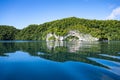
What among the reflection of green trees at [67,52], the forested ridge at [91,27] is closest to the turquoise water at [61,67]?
the reflection of green trees at [67,52]

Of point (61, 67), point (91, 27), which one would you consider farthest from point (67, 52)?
point (91, 27)

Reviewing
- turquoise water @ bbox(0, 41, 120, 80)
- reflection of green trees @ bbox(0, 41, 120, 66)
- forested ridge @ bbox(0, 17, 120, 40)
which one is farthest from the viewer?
forested ridge @ bbox(0, 17, 120, 40)

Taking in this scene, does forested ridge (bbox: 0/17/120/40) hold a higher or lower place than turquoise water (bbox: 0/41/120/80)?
higher

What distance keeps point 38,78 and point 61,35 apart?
5929 inches

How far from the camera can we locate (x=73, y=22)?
186m

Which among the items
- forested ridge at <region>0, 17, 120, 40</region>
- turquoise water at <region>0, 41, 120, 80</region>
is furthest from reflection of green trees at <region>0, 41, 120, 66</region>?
forested ridge at <region>0, 17, 120, 40</region>

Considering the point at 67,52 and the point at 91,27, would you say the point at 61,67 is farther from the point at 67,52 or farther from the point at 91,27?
the point at 91,27

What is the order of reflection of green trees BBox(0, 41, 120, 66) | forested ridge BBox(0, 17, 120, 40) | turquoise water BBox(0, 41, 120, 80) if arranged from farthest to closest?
forested ridge BBox(0, 17, 120, 40) → reflection of green trees BBox(0, 41, 120, 66) → turquoise water BBox(0, 41, 120, 80)

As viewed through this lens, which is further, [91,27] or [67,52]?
[91,27]

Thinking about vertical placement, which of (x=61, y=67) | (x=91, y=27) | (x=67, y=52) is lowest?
(x=61, y=67)

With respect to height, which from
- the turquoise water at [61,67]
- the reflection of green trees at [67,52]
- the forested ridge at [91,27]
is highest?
the forested ridge at [91,27]

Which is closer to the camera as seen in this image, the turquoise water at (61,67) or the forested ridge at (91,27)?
the turquoise water at (61,67)

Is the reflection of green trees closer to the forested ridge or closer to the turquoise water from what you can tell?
the turquoise water

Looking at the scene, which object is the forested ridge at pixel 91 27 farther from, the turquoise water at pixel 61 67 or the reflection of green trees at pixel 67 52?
the turquoise water at pixel 61 67
